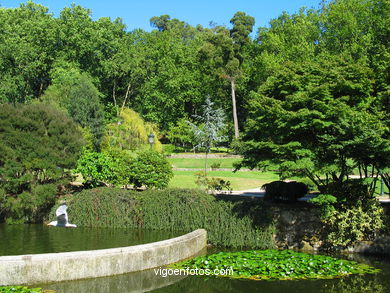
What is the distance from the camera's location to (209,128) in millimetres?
45438

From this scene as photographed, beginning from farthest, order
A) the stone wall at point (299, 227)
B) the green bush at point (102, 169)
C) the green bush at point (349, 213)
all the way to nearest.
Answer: the green bush at point (102, 169)
the stone wall at point (299, 227)
the green bush at point (349, 213)

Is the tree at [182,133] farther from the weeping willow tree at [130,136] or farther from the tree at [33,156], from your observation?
the tree at [33,156]

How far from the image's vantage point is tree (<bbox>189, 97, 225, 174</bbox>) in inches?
1703

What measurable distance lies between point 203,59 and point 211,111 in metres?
5.90

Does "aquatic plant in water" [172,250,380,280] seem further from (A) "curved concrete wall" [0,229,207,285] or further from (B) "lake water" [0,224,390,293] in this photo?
(A) "curved concrete wall" [0,229,207,285]

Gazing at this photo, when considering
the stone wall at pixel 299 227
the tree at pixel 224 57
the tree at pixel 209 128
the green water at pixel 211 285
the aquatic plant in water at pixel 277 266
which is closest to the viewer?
the green water at pixel 211 285

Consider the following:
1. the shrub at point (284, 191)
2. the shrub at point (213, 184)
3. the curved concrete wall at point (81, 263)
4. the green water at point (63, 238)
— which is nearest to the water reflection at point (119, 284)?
the curved concrete wall at point (81, 263)

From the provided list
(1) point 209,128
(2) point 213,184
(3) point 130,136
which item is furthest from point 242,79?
(2) point 213,184

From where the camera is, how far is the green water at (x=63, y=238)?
14520mm

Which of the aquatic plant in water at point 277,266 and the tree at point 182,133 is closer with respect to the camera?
the aquatic plant in water at point 277,266

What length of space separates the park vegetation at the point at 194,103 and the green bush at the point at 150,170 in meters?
0.06

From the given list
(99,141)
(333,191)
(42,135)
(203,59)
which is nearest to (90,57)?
(203,59)

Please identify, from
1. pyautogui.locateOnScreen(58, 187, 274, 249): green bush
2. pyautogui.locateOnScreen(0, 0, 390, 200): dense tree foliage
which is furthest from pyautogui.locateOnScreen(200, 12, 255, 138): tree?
pyautogui.locateOnScreen(58, 187, 274, 249): green bush

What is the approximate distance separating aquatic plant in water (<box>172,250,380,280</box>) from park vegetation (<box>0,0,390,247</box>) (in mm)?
2181
